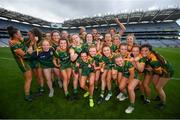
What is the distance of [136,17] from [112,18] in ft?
25.8

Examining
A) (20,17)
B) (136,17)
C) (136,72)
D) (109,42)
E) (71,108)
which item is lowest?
(71,108)

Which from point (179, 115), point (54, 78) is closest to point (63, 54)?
point (54, 78)

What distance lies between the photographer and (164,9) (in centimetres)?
4759

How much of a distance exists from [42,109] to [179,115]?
3.87 metres

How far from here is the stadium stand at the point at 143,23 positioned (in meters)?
50.5

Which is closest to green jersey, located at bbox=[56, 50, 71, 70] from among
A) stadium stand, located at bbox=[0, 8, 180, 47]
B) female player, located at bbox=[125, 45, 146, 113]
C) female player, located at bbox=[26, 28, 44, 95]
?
female player, located at bbox=[26, 28, 44, 95]

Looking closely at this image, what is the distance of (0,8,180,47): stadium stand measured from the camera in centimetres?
5050

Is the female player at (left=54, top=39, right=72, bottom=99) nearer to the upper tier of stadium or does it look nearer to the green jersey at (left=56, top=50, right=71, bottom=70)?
the green jersey at (left=56, top=50, right=71, bottom=70)

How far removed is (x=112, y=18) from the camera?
5584 cm

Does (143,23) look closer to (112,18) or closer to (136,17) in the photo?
(136,17)

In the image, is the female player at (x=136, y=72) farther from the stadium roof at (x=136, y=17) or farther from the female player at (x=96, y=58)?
the stadium roof at (x=136, y=17)

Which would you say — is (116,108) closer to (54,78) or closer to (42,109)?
(42,109)

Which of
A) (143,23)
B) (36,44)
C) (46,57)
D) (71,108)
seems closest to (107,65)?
(71,108)

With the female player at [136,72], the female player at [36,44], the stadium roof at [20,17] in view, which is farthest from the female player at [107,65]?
the stadium roof at [20,17]
